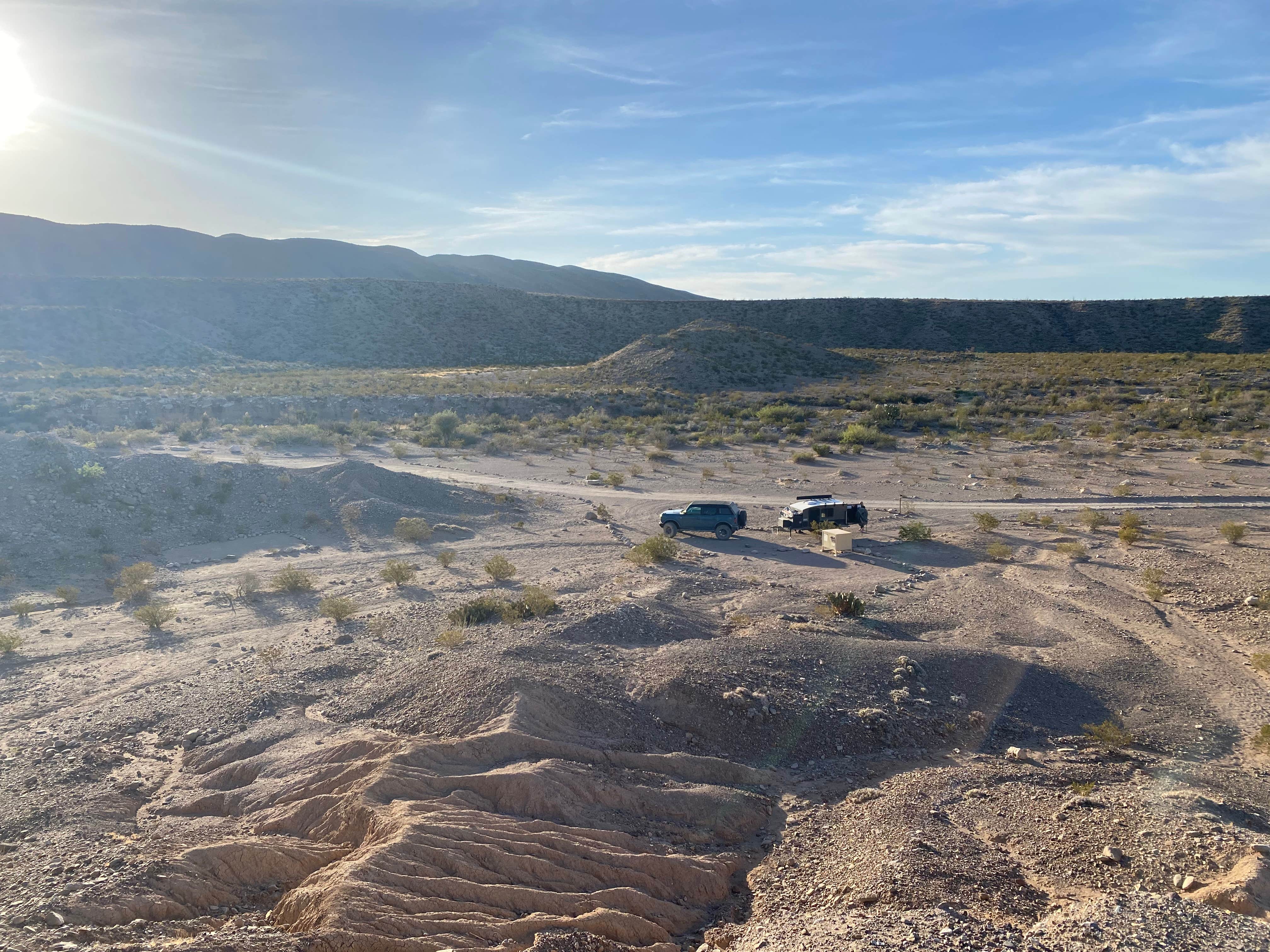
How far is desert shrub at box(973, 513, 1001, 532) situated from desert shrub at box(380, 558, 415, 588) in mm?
17840

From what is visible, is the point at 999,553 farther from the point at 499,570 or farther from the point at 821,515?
the point at 499,570

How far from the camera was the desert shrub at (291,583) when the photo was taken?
2064 cm

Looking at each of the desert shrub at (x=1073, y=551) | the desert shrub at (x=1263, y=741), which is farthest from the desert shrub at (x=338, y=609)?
the desert shrub at (x=1073, y=551)

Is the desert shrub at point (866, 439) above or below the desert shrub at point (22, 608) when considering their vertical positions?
above

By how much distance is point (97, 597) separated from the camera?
822 inches

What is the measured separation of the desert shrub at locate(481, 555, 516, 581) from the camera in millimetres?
21266

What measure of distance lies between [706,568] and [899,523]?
29.1 ft

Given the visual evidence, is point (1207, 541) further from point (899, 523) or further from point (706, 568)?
point (706, 568)

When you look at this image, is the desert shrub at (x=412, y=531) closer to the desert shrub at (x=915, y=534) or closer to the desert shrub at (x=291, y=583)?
the desert shrub at (x=291, y=583)

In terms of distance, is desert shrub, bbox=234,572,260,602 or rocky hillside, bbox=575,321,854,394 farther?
rocky hillside, bbox=575,321,854,394

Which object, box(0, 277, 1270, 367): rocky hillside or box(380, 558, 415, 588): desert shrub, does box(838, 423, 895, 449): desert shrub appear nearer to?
box(380, 558, 415, 588): desert shrub

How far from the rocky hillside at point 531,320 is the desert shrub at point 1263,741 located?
8396cm

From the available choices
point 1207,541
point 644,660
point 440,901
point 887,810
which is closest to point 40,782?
point 440,901

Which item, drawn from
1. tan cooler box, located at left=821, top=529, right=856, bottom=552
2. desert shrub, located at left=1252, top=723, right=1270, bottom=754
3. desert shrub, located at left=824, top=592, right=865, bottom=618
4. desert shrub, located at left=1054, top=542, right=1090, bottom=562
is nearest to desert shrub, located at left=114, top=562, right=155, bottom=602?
desert shrub, located at left=824, top=592, right=865, bottom=618
